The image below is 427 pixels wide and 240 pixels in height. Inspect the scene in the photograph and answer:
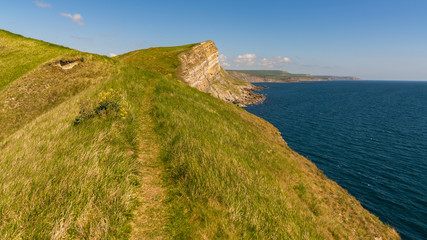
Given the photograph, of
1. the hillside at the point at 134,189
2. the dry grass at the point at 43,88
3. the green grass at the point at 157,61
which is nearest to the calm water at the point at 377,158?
the hillside at the point at 134,189

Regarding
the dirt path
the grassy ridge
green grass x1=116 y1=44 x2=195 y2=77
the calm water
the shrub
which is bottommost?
the calm water

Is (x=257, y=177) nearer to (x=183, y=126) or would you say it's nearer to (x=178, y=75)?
(x=183, y=126)

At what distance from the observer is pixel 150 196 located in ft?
16.6

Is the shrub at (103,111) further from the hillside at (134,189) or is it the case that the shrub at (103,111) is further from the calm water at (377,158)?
the calm water at (377,158)

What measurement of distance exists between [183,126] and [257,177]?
4.85 m

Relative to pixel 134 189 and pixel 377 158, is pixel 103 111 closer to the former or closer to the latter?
pixel 134 189

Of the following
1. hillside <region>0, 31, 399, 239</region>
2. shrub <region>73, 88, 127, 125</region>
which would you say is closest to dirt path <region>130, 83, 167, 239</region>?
hillside <region>0, 31, 399, 239</region>

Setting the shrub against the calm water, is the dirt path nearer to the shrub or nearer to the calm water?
the shrub

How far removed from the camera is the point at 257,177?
7391 millimetres

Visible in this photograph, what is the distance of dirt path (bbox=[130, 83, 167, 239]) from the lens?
158 inches

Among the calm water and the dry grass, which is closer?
the dry grass

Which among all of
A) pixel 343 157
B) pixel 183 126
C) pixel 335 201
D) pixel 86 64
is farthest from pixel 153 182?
pixel 343 157

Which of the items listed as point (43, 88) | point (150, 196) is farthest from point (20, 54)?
point (150, 196)

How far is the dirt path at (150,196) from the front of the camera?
4008mm
